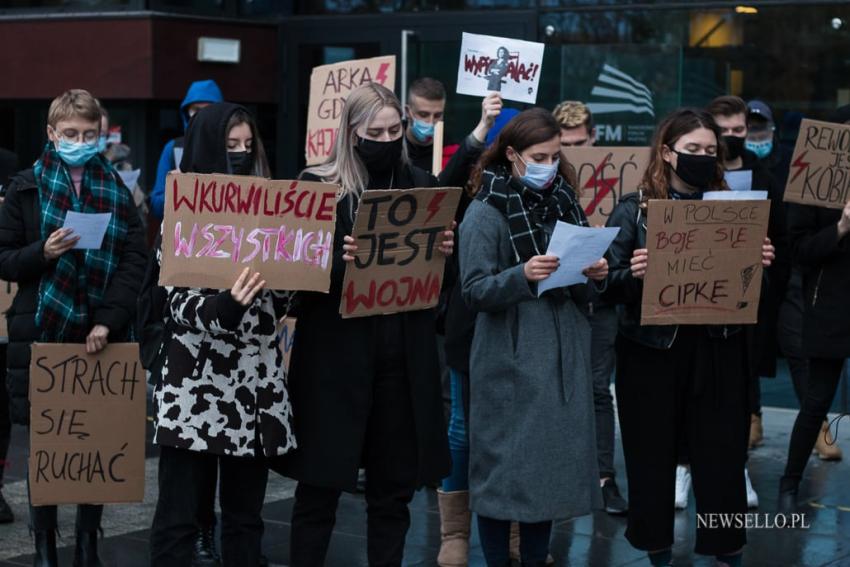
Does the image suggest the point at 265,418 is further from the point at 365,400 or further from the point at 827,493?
the point at 827,493

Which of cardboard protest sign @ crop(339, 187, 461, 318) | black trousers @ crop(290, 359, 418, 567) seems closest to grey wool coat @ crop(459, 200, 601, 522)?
cardboard protest sign @ crop(339, 187, 461, 318)

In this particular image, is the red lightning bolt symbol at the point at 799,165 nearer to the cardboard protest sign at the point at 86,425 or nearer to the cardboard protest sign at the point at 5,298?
the cardboard protest sign at the point at 86,425

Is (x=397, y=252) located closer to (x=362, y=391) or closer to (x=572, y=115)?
(x=362, y=391)

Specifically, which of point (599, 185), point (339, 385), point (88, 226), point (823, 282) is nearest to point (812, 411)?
point (823, 282)

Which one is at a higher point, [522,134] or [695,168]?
[522,134]

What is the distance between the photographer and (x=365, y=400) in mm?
5230

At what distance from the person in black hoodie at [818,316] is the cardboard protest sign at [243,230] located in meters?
3.13

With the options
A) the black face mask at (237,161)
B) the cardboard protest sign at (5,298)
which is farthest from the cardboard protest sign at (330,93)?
the black face mask at (237,161)

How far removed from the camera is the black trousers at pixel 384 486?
5.30 meters

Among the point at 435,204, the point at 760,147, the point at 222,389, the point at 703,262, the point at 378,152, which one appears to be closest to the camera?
the point at 222,389

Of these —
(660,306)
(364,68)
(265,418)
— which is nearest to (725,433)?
(660,306)

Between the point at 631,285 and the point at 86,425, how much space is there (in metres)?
2.30

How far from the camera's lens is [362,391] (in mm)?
5219

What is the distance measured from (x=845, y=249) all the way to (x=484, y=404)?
8.13 feet
